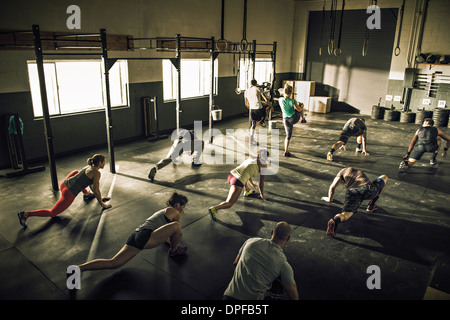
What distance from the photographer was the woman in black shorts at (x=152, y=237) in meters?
3.69

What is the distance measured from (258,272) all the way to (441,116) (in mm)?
11617

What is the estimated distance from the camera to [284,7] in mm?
14398

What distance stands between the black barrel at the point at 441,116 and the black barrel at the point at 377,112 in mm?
1820

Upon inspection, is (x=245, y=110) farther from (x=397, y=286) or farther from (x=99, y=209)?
(x=397, y=286)

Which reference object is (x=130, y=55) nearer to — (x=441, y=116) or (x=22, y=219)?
(x=22, y=219)

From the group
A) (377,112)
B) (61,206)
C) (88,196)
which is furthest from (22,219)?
(377,112)

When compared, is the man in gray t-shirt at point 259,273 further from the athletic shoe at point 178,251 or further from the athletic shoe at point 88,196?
the athletic shoe at point 88,196

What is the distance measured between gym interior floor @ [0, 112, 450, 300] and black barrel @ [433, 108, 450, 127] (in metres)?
4.88

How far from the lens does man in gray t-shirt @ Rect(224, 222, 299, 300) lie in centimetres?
293

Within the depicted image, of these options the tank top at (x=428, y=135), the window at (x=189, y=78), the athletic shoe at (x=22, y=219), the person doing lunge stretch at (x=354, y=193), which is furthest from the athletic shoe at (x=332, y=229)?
the window at (x=189, y=78)

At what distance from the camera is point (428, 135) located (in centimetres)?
732

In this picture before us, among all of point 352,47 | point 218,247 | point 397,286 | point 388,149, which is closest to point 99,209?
point 218,247

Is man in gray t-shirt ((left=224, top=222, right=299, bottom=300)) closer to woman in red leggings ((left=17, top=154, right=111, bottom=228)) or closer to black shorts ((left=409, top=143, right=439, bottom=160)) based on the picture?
woman in red leggings ((left=17, top=154, right=111, bottom=228))

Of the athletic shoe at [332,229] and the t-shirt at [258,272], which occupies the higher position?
the t-shirt at [258,272]
